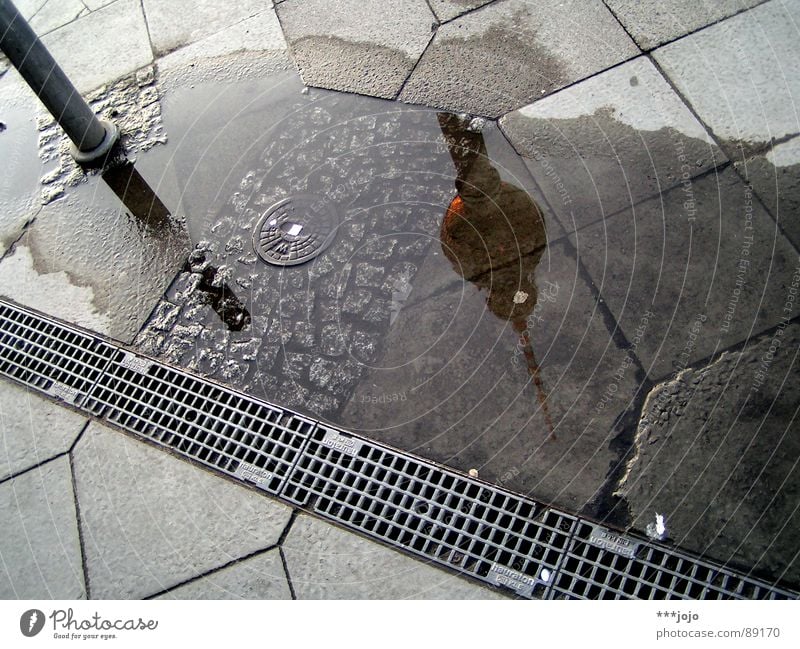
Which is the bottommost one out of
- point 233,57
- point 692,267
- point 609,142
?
point 692,267

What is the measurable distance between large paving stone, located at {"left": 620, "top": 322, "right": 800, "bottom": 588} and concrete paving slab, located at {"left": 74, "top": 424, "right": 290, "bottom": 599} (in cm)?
144

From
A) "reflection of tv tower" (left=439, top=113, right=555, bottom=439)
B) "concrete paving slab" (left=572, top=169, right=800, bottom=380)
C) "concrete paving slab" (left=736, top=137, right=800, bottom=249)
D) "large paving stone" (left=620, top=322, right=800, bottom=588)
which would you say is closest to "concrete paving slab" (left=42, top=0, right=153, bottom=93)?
"reflection of tv tower" (left=439, top=113, right=555, bottom=439)

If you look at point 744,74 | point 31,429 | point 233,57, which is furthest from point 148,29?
point 744,74

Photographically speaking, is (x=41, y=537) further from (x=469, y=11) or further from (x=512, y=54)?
A: (x=469, y=11)

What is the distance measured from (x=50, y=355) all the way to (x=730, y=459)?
3147 millimetres

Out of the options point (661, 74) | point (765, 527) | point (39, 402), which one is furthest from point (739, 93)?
point (39, 402)

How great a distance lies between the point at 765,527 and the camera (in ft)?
7.33

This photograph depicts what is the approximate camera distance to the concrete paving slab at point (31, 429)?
3.06 metres

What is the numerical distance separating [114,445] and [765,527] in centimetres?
262

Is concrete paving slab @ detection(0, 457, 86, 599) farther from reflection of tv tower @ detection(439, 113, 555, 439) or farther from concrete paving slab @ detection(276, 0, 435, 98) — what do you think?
concrete paving slab @ detection(276, 0, 435, 98)

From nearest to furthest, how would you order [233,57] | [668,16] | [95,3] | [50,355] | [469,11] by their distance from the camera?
[50,355], [668,16], [469,11], [233,57], [95,3]

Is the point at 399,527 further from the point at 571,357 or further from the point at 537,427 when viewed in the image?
the point at 571,357

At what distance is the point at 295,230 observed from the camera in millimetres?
3369

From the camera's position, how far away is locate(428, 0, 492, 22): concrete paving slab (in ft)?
13.1
